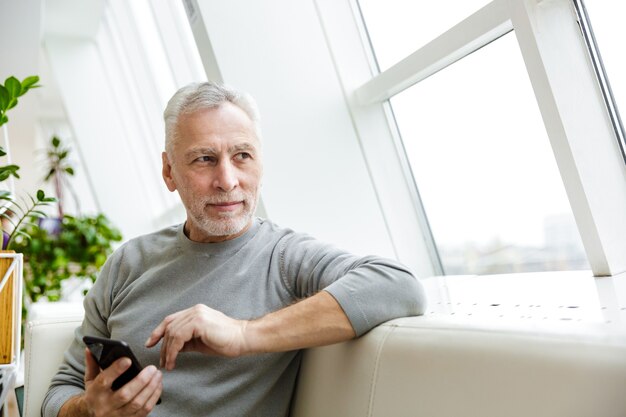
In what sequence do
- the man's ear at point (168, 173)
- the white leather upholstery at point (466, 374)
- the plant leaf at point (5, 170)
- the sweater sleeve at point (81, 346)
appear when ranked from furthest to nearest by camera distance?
the plant leaf at point (5, 170), the man's ear at point (168, 173), the sweater sleeve at point (81, 346), the white leather upholstery at point (466, 374)

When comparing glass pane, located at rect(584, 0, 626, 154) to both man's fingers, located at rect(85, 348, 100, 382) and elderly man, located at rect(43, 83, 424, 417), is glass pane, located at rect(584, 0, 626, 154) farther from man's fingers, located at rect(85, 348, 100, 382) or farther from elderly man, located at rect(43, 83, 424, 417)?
man's fingers, located at rect(85, 348, 100, 382)

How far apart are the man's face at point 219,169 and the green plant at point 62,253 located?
381cm

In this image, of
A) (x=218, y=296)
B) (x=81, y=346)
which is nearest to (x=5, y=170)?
(x=81, y=346)

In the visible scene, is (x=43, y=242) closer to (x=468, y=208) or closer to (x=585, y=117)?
(x=468, y=208)

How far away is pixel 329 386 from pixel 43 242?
4.45m

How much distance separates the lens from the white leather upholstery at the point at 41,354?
5.74 feet

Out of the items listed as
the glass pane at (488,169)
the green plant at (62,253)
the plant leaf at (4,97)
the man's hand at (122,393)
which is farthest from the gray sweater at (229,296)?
the green plant at (62,253)

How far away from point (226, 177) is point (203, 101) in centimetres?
24

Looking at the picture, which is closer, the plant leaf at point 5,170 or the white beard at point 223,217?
the white beard at point 223,217

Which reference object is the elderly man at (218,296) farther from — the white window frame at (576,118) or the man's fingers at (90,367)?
the white window frame at (576,118)

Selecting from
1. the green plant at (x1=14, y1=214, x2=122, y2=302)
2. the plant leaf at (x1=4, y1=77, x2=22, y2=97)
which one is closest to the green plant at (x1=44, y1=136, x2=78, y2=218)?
the green plant at (x1=14, y1=214, x2=122, y2=302)

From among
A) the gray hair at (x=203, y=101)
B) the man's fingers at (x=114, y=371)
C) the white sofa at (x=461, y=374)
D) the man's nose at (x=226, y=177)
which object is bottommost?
the white sofa at (x=461, y=374)

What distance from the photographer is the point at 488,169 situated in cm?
217

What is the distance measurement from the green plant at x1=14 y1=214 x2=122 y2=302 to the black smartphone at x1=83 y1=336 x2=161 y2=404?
13.5 feet
